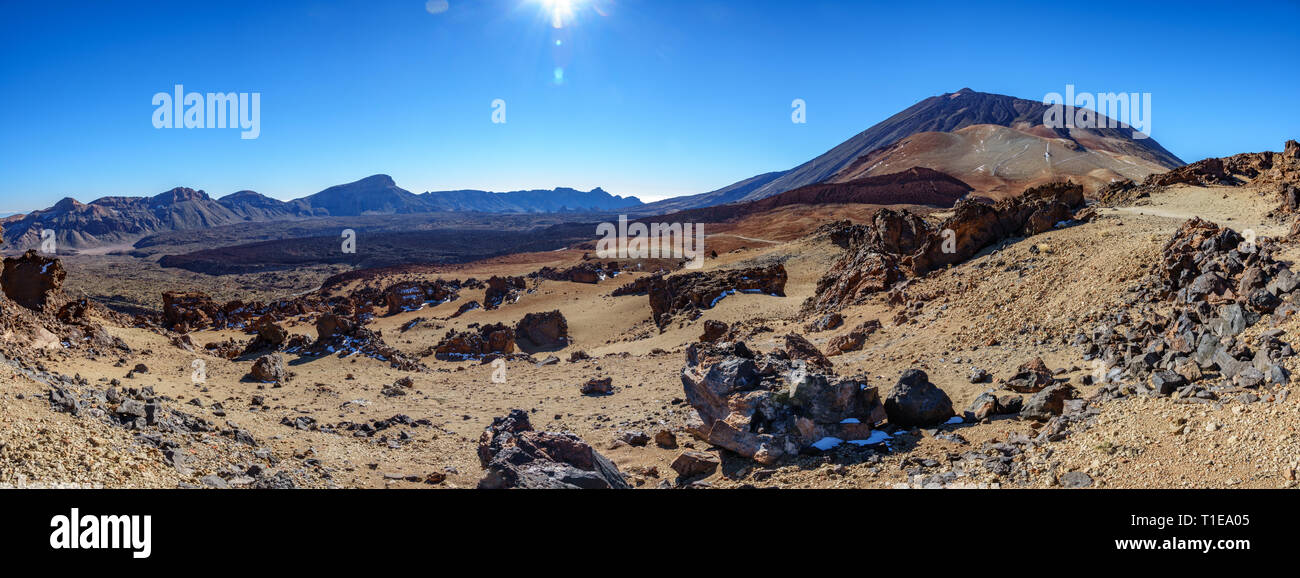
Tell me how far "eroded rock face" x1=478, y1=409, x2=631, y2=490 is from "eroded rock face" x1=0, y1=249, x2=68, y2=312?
11407 millimetres

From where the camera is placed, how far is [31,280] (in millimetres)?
12836

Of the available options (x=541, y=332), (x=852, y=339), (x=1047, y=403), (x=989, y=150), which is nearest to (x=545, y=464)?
(x=1047, y=403)

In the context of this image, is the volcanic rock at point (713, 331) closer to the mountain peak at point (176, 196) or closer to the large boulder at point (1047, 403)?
the large boulder at point (1047, 403)

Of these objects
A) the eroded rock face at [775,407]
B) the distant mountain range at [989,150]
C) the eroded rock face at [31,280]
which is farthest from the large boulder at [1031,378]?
the distant mountain range at [989,150]

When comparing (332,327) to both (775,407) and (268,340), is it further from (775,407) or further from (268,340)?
(775,407)

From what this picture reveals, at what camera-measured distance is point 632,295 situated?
27656mm

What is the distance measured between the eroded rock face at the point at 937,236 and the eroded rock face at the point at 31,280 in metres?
17.6

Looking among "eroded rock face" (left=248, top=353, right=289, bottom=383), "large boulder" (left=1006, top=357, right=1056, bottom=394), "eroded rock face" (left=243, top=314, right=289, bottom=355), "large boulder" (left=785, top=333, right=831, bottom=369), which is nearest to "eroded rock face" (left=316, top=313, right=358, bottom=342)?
"eroded rock face" (left=243, top=314, right=289, bottom=355)

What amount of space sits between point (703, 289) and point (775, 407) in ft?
49.1

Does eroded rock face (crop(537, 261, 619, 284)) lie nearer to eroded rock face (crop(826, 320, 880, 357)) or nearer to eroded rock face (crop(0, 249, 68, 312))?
eroded rock face (crop(826, 320, 880, 357))

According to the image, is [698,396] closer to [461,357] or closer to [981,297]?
[981,297]
